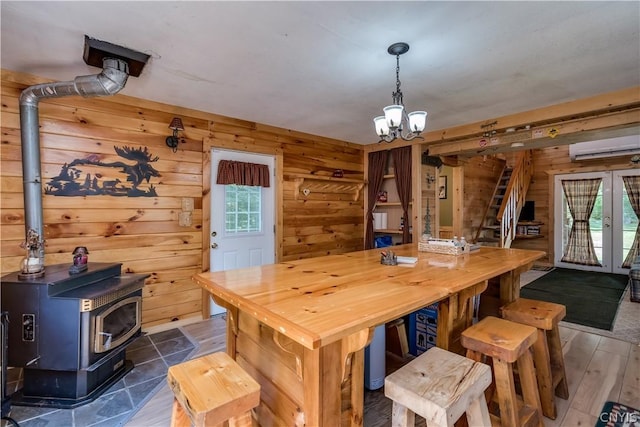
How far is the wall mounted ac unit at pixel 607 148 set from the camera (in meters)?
5.34

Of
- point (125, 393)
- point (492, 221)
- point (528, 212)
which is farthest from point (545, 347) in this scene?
point (528, 212)

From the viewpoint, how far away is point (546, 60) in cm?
223

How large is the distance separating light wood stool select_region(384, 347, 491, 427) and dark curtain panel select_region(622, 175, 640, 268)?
6.64 metres

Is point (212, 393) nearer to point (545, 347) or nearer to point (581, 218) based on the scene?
point (545, 347)

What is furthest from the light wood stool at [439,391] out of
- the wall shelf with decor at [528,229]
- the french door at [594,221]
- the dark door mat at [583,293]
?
the french door at [594,221]

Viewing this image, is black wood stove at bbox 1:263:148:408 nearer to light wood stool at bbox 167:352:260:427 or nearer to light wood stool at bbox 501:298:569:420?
light wood stool at bbox 167:352:260:427

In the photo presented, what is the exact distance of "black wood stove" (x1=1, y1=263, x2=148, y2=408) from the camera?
1.95 m

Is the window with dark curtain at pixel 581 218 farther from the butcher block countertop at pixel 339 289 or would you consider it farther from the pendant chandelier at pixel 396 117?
the pendant chandelier at pixel 396 117

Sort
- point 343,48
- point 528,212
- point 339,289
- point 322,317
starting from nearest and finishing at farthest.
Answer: point 322,317
point 339,289
point 343,48
point 528,212

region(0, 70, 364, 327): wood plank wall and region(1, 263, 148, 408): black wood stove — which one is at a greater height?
region(0, 70, 364, 327): wood plank wall

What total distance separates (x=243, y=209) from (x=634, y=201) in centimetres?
702

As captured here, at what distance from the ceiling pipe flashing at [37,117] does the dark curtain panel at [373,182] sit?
3538 mm

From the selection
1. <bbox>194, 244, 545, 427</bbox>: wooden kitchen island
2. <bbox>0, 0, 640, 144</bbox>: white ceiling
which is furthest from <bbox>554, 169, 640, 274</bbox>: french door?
<bbox>194, 244, 545, 427</bbox>: wooden kitchen island

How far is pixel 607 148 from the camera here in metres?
5.57
